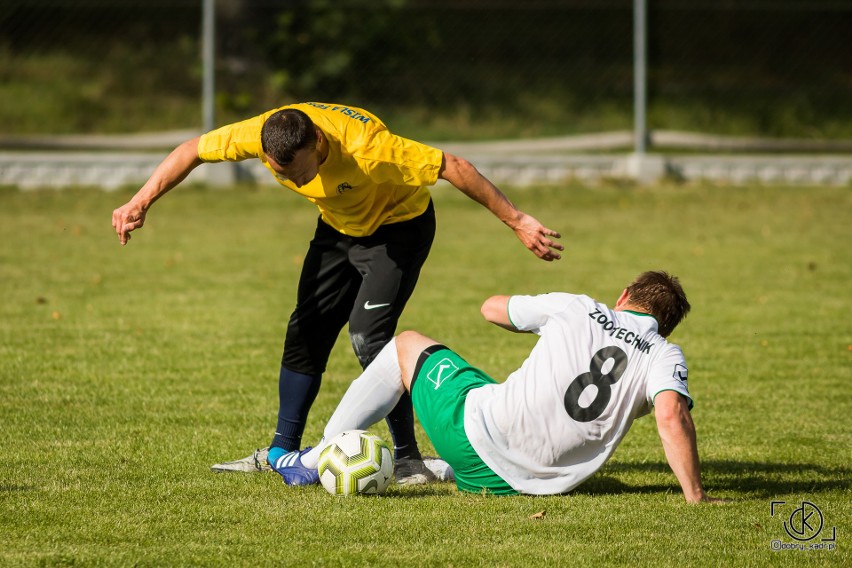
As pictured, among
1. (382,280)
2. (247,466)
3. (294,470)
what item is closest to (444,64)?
(382,280)

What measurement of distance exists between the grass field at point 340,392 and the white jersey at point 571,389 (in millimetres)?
259

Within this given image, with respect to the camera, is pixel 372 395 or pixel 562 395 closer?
pixel 562 395

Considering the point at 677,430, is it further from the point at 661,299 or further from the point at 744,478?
the point at 744,478

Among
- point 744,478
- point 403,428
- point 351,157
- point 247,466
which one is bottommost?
point 247,466

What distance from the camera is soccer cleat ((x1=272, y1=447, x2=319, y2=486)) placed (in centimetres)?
533

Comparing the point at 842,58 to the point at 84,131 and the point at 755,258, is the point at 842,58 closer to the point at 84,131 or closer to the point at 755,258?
the point at 755,258

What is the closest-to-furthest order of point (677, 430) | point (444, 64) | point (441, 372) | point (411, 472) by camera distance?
point (677, 430), point (441, 372), point (411, 472), point (444, 64)

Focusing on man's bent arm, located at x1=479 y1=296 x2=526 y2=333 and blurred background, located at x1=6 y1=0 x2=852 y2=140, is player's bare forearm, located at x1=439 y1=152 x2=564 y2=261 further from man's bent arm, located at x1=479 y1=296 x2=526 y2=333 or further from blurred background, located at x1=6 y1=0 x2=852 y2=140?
blurred background, located at x1=6 y1=0 x2=852 y2=140

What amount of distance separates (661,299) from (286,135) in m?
1.75

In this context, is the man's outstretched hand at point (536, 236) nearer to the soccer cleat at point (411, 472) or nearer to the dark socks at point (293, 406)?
the soccer cleat at point (411, 472)

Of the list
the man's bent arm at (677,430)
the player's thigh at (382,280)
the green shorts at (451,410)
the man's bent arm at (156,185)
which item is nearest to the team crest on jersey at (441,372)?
the green shorts at (451,410)

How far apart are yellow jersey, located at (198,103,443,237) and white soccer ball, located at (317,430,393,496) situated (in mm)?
1092

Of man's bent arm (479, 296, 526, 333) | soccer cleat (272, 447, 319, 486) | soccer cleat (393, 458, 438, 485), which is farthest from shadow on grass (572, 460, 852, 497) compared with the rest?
soccer cleat (272, 447, 319, 486)

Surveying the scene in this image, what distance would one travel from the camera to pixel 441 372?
5.18m
